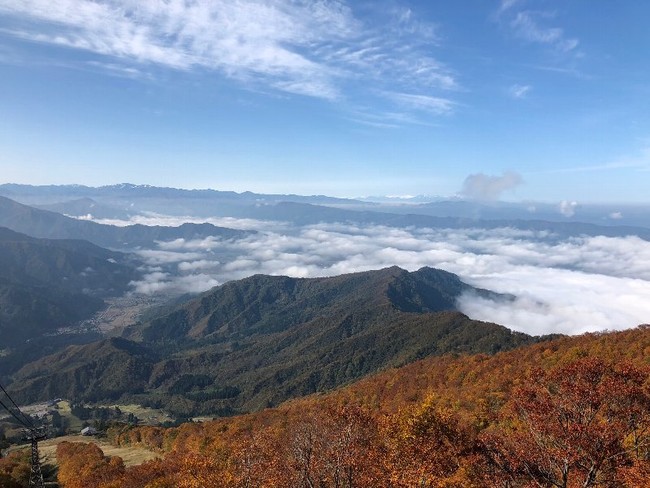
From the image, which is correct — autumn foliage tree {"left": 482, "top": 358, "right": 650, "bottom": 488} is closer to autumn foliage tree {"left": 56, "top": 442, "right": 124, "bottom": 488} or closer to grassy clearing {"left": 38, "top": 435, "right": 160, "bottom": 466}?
autumn foliage tree {"left": 56, "top": 442, "right": 124, "bottom": 488}

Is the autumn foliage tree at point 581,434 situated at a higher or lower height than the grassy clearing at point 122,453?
higher

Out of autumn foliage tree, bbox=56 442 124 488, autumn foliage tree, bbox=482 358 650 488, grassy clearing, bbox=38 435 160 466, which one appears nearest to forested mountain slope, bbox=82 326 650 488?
autumn foliage tree, bbox=482 358 650 488

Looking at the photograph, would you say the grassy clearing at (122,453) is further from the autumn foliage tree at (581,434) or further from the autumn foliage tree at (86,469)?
the autumn foliage tree at (581,434)

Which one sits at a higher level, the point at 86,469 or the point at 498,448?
the point at 498,448

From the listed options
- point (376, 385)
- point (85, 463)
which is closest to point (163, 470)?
point (85, 463)

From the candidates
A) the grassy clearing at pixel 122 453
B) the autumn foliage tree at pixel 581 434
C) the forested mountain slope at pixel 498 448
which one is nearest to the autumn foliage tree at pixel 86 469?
the grassy clearing at pixel 122 453

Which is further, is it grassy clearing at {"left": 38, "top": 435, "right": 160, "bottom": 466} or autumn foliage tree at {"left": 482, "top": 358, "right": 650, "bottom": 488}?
grassy clearing at {"left": 38, "top": 435, "right": 160, "bottom": 466}

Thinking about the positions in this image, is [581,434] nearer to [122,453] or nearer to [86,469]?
[86,469]

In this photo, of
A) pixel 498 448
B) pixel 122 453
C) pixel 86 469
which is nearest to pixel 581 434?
pixel 498 448
